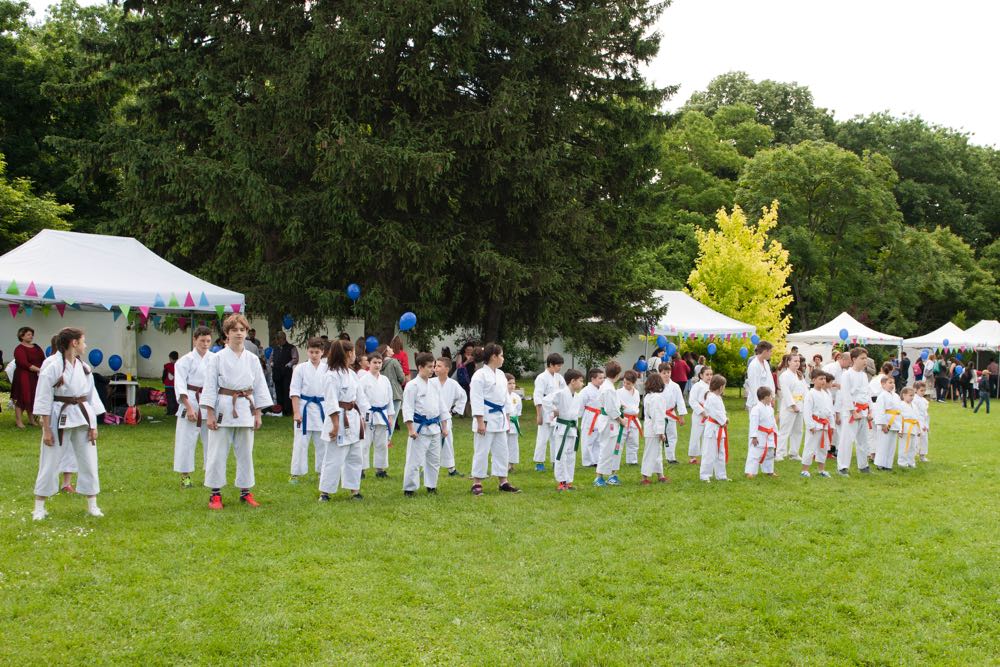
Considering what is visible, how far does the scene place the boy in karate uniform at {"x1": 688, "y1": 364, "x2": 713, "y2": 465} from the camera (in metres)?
12.5

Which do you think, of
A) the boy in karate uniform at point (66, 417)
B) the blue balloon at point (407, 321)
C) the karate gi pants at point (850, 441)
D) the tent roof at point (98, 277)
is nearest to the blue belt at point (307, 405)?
the boy in karate uniform at point (66, 417)

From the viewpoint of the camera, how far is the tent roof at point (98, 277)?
14.4 m

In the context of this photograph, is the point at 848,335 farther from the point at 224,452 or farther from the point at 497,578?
the point at 497,578

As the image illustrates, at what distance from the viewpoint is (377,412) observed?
10961 mm

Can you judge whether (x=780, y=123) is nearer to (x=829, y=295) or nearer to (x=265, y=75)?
(x=829, y=295)

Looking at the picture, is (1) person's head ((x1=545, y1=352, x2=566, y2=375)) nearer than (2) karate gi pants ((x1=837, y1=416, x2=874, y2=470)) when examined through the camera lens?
Yes

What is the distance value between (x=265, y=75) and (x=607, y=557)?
14722mm

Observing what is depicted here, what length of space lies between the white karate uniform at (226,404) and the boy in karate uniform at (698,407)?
627 centimetres

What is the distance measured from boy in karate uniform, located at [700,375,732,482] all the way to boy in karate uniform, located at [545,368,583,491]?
186 cm

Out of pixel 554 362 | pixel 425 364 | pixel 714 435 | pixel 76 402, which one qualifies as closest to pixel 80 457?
pixel 76 402

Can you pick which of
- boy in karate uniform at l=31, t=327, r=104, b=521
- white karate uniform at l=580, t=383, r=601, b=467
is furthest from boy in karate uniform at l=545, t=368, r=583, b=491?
boy in karate uniform at l=31, t=327, r=104, b=521

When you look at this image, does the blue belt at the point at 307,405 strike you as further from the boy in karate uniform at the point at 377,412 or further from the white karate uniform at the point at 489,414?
the white karate uniform at the point at 489,414

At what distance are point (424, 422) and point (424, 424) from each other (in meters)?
0.02

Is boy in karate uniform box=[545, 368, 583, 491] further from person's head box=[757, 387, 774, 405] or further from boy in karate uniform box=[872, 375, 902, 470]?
boy in karate uniform box=[872, 375, 902, 470]
